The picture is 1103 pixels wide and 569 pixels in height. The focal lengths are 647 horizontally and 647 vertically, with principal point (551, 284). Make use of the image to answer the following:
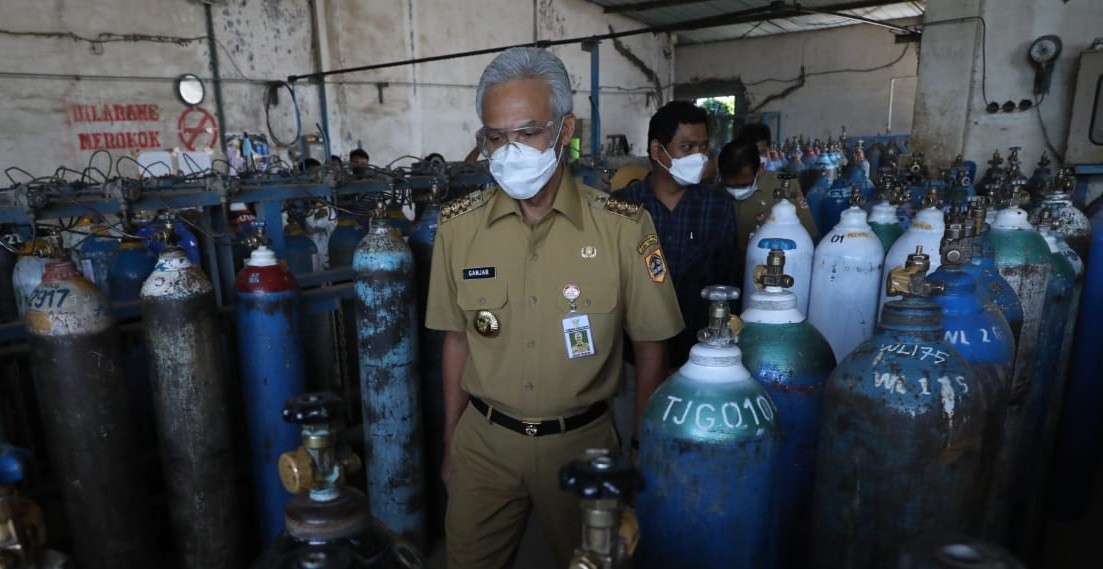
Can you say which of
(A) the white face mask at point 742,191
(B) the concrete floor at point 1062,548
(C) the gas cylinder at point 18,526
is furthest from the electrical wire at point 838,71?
(C) the gas cylinder at point 18,526

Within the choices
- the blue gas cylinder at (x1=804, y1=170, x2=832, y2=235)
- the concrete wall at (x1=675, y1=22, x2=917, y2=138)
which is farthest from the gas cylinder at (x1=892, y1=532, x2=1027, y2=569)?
the concrete wall at (x1=675, y1=22, x2=917, y2=138)

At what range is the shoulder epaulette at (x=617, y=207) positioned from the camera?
1410mm

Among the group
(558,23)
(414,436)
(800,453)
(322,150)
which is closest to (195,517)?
(414,436)

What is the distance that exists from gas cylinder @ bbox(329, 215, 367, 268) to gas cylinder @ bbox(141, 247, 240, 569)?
128 centimetres

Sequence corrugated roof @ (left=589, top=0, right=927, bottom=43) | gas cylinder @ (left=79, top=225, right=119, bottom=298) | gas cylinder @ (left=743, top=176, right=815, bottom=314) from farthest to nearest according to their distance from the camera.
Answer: corrugated roof @ (left=589, top=0, right=927, bottom=43)
gas cylinder @ (left=79, top=225, right=119, bottom=298)
gas cylinder @ (left=743, top=176, right=815, bottom=314)

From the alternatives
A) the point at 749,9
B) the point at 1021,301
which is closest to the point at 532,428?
the point at 1021,301

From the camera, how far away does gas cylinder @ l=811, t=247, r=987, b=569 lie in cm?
83

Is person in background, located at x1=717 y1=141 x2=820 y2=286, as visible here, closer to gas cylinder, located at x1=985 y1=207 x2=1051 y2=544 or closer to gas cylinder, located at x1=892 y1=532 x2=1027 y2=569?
gas cylinder, located at x1=985 y1=207 x2=1051 y2=544

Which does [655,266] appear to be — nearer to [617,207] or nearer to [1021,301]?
[617,207]

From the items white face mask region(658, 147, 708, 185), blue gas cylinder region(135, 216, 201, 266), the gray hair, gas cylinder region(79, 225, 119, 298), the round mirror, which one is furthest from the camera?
the round mirror

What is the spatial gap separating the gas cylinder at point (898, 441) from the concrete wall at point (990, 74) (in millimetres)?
4832

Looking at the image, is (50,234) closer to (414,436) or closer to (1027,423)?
(414,436)

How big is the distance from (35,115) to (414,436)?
16.2 ft

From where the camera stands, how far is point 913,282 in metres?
0.93
